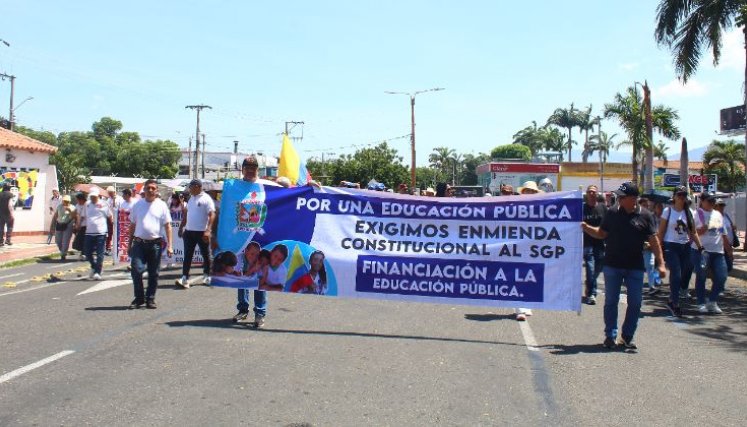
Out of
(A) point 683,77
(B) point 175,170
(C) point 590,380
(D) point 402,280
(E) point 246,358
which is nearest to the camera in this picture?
(C) point 590,380

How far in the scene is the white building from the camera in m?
24.6

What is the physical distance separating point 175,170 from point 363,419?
8615cm

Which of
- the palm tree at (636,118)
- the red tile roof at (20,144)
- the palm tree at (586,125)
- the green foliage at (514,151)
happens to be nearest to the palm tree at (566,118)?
the palm tree at (586,125)

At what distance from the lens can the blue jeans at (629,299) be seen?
24.0 feet

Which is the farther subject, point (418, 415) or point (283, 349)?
point (283, 349)

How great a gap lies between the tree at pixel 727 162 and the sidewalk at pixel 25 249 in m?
46.8

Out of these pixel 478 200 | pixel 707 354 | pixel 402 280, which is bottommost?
pixel 707 354

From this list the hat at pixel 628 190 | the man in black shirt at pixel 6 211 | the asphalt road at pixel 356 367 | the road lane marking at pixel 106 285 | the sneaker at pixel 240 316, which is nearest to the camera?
the asphalt road at pixel 356 367

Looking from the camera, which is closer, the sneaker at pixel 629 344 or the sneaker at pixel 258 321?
the sneaker at pixel 629 344

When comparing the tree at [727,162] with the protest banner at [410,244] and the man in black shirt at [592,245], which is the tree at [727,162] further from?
the protest banner at [410,244]

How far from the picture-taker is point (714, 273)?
1017 cm

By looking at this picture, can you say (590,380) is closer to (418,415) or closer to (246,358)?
(418,415)

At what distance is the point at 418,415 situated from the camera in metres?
5.08

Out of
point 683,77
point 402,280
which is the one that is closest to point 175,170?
point 683,77
